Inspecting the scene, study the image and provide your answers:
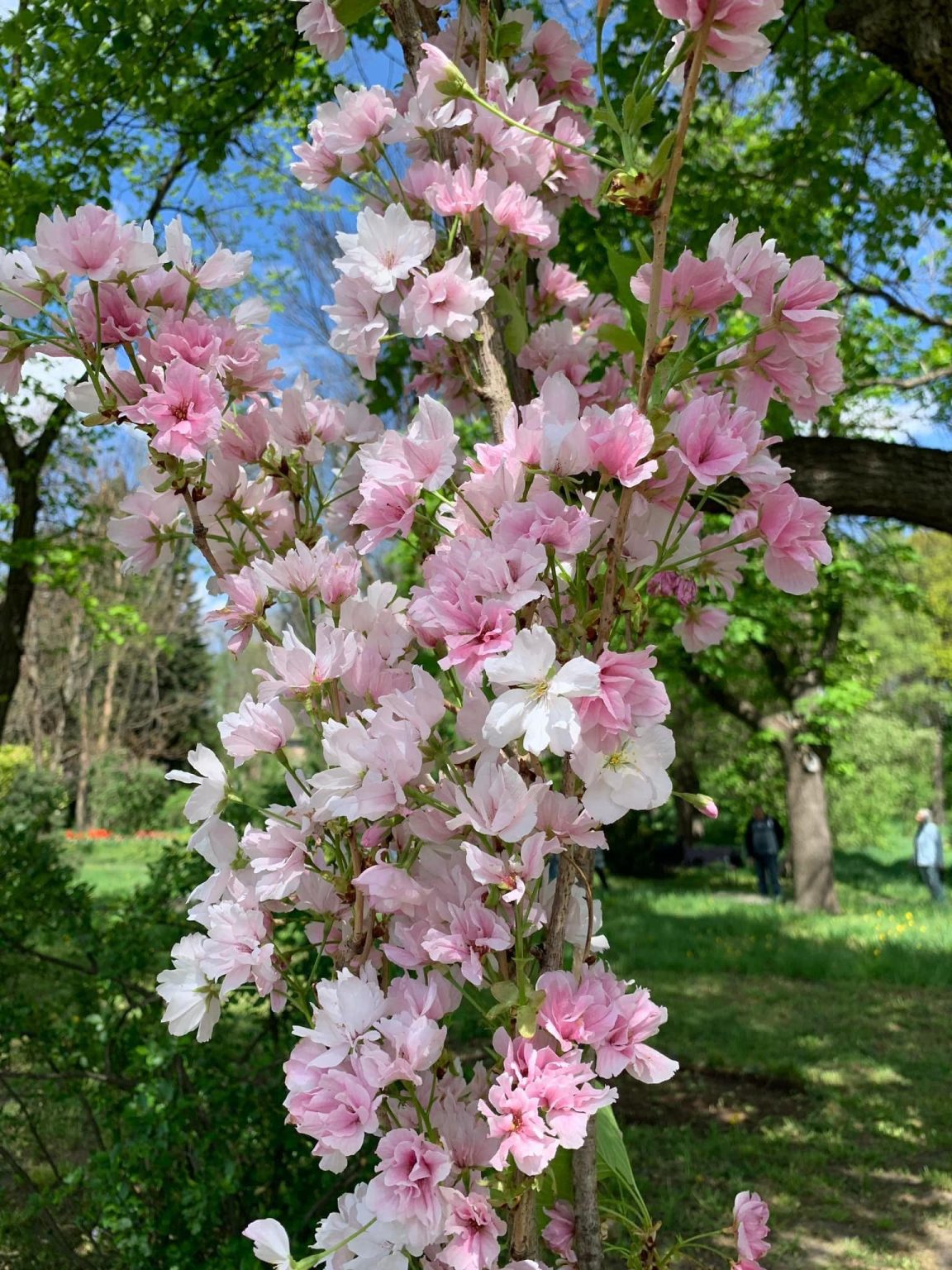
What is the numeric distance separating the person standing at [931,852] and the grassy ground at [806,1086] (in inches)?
110

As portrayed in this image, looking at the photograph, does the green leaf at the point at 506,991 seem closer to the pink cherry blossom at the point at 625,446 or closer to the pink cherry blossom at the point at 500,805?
the pink cherry blossom at the point at 500,805

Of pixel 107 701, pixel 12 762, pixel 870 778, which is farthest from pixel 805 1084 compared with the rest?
pixel 107 701

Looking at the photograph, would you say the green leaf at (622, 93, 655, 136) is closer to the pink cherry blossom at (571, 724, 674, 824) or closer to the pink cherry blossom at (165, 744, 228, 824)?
the pink cherry blossom at (571, 724, 674, 824)

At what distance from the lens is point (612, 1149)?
1.17 meters

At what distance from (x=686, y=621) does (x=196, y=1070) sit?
2317 mm

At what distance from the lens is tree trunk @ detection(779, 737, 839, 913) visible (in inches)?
504

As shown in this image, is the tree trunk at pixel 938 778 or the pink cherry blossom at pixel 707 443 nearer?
the pink cherry blossom at pixel 707 443

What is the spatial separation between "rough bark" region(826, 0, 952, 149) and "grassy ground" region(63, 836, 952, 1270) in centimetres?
411

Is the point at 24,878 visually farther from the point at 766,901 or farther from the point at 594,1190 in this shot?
the point at 766,901

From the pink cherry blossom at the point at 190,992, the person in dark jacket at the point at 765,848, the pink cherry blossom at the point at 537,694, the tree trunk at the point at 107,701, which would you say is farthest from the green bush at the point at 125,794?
the pink cherry blossom at the point at 537,694

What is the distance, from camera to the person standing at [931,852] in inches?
553

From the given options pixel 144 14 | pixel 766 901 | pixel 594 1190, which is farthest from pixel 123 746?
pixel 594 1190

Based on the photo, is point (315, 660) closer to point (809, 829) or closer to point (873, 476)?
point (873, 476)

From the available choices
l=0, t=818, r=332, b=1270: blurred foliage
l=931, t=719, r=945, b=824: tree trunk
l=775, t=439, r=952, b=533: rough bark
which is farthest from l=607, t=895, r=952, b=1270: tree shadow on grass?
l=931, t=719, r=945, b=824: tree trunk
